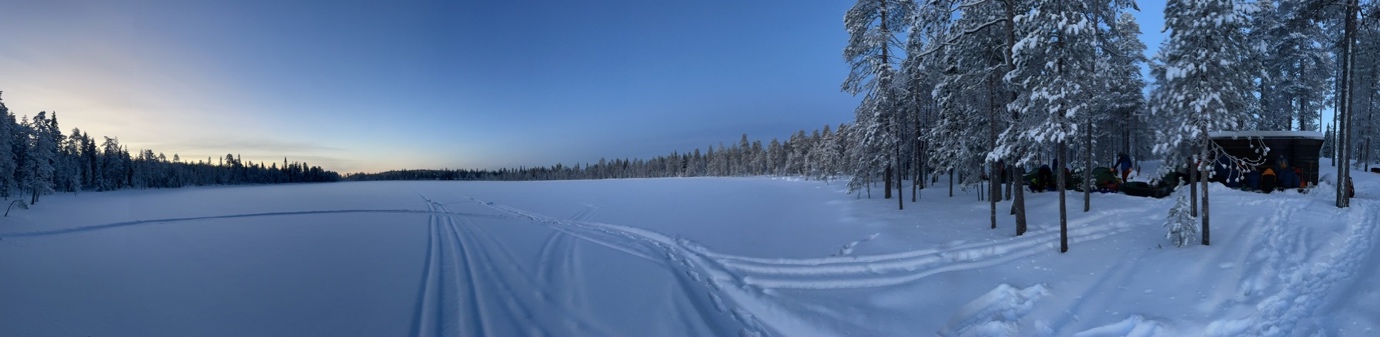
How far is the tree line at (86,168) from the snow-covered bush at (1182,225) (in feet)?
198

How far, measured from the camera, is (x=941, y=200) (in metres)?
22.2

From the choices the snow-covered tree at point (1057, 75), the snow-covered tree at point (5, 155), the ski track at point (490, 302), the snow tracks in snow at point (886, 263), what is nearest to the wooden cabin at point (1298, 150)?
the snow tracks in snow at point (886, 263)

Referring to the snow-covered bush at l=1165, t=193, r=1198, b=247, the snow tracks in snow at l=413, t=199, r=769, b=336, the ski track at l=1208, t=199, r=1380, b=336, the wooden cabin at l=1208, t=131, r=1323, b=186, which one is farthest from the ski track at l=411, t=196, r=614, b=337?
the wooden cabin at l=1208, t=131, r=1323, b=186

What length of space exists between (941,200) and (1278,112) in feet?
83.8

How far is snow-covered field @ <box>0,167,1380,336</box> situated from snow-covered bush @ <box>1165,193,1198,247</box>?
278 millimetres

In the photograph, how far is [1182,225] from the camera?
9992 millimetres

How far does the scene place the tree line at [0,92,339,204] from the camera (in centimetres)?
3841

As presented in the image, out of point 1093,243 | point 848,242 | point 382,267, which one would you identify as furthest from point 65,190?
point 1093,243

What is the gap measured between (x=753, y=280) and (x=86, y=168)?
343ft

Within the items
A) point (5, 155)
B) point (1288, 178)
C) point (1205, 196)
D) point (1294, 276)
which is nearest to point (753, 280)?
point (1294, 276)

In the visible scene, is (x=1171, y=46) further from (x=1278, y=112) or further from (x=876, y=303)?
(x=1278, y=112)

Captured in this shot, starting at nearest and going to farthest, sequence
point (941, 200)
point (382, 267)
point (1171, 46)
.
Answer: point (1171, 46) → point (382, 267) → point (941, 200)

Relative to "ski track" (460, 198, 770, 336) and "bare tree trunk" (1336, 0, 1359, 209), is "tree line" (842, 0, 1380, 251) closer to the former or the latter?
"bare tree trunk" (1336, 0, 1359, 209)

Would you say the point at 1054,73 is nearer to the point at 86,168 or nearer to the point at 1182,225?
the point at 1182,225
